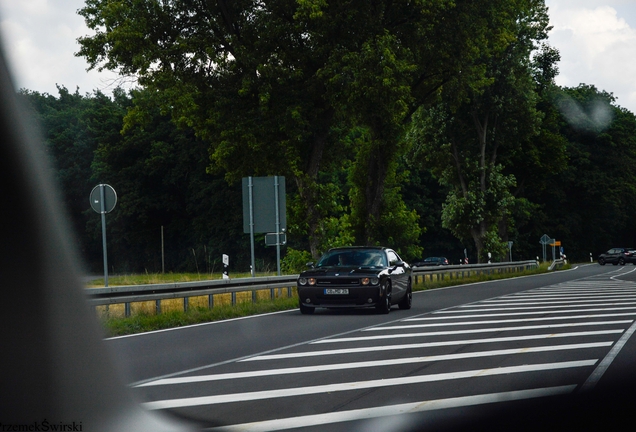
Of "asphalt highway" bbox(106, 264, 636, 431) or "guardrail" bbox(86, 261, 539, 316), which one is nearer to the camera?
"asphalt highway" bbox(106, 264, 636, 431)

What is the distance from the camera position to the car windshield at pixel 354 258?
63.3ft

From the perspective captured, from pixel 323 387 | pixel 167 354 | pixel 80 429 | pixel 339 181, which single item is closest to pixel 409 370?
pixel 323 387

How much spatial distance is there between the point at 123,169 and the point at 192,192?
619 centimetres

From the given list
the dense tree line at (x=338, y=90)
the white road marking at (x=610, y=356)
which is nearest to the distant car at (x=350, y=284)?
the white road marking at (x=610, y=356)

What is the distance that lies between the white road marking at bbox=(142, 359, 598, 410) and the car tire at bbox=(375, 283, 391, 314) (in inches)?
359

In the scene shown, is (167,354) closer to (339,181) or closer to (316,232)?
(316,232)

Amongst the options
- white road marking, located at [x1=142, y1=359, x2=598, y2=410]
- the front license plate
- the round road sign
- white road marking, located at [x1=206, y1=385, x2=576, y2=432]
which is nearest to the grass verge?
the front license plate

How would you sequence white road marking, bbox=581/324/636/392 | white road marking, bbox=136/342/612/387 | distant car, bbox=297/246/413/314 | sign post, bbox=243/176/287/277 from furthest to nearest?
sign post, bbox=243/176/287/277 → distant car, bbox=297/246/413/314 → white road marking, bbox=136/342/612/387 → white road marking, bbox=581/324/636/392

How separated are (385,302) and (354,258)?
1524 mm

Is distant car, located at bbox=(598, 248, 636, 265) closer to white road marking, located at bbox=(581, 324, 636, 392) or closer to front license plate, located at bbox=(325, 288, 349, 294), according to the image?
front license plate, located at bbox=(325, 288, 349, 294)

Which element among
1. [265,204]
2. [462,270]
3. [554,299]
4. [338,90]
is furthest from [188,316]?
[462,270]

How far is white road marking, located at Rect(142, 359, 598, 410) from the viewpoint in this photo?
6.81 meters

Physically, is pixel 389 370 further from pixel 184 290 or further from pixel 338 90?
pixel 338 90

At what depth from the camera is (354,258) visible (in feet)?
64.1
